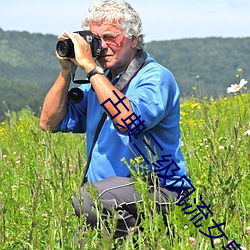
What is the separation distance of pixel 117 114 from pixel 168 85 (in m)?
0.39

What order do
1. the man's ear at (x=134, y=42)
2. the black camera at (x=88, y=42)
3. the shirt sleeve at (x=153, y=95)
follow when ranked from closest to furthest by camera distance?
the shirt sleeve at (x=153, y=95)
the black camera at (x=88, y=42)
the man's ear at (x=134, y=42)

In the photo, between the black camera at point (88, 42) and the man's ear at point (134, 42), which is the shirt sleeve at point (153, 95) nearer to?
the man's ear at point (134, 42)

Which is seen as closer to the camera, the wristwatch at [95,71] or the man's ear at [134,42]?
the wristwatch at [95,71]

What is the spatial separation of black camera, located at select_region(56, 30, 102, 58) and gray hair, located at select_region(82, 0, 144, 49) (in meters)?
0.11

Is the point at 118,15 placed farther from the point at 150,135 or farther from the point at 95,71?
the point at 150,135

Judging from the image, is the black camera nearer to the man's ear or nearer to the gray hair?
the gray hair

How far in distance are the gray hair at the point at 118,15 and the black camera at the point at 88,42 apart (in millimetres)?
107

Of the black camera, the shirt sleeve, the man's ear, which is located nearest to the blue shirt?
the shirt sleeve

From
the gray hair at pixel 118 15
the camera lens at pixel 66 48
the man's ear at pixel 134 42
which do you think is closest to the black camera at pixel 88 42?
the camera lens at pixel 66 48

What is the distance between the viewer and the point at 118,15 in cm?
365

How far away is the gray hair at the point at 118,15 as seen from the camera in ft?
11.9

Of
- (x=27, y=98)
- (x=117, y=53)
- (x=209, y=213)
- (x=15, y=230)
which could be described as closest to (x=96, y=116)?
(x=117, y=53)

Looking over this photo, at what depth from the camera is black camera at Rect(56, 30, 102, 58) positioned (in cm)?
354

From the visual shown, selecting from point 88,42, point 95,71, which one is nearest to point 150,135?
point 95,71
